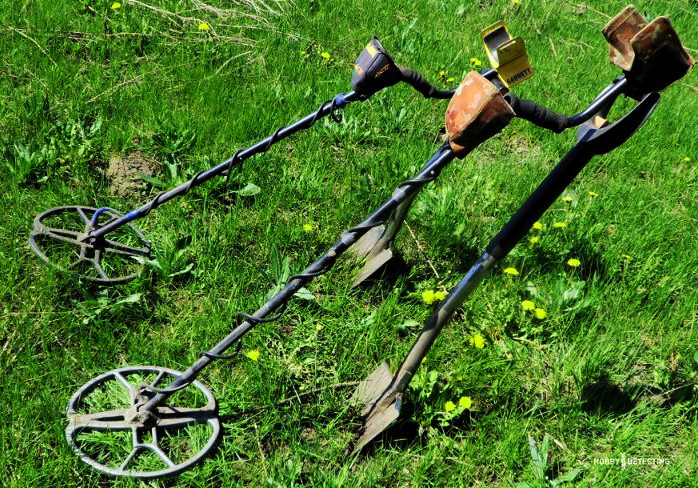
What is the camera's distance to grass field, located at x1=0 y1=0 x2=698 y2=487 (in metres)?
2.08

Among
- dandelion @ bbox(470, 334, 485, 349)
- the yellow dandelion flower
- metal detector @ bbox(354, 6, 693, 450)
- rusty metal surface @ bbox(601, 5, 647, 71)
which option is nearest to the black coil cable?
metal detector @ bbox(354, 6, 693, 450)

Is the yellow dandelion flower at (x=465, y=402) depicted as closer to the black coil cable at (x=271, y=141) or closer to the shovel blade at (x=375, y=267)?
the shovel blade at (x=375, y=267)

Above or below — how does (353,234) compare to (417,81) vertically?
below

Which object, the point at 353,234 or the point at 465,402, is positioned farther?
the point at 465,402

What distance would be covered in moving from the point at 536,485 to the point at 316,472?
720 mm

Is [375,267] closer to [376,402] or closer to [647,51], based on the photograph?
[376,402]

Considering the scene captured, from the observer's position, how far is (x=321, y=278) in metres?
2.61

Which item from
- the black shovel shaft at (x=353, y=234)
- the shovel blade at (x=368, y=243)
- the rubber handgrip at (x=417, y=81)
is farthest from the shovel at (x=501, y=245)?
the shovel blade at (x=368, y=243)

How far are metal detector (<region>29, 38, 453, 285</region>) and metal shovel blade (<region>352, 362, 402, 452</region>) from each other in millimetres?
903

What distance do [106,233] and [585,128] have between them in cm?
182

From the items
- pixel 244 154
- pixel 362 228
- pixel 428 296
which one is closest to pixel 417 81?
pixel 362 228

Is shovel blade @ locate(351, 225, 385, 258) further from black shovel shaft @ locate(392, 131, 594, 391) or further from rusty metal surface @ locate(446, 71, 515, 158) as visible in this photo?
rusty metal surface @ locate(446, 71, 515, 158)

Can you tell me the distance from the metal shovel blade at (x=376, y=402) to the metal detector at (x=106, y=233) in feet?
2.96

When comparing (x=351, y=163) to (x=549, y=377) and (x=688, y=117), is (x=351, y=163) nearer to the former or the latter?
(x=549, y=377)
